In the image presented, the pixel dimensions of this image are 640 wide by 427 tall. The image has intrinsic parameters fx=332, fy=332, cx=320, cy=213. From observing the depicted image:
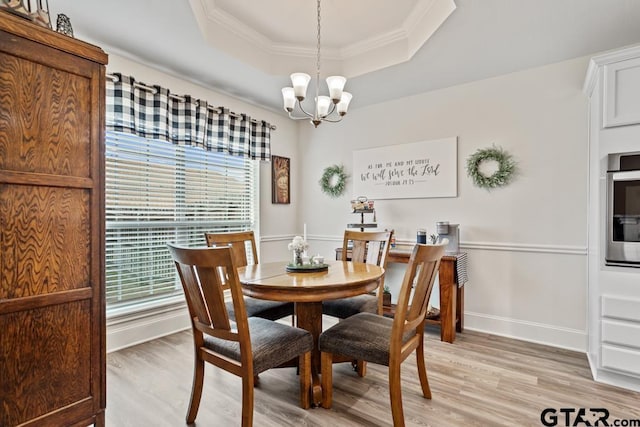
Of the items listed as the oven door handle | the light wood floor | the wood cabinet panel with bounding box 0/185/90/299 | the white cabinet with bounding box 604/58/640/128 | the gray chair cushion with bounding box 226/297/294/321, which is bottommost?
the light wood floor

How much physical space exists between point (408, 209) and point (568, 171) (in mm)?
1449

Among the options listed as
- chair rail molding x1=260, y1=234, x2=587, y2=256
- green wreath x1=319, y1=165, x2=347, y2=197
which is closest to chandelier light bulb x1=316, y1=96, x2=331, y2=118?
green wreath x1=319, y1=165, x2=347, y2=197

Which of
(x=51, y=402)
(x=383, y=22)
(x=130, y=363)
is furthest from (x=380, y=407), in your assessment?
(x=383, y=22)

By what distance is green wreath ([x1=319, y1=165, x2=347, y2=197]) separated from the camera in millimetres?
4152

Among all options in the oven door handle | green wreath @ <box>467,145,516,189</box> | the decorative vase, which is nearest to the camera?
the oven door handle

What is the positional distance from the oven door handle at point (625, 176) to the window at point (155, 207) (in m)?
3.38

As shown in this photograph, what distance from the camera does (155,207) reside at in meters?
3.10

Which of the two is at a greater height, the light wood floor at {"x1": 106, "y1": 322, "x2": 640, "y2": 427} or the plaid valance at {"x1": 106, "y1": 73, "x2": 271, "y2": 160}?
the plaid valance at {"x1": 106, "y1": 73, "x2": 271, "y2": 160}

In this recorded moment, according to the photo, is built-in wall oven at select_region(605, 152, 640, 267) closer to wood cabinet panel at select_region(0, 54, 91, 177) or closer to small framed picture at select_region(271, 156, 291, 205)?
wood cabinet panel at select_region(0, 54, 91, 177)

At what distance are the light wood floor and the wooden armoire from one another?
588 millimetres

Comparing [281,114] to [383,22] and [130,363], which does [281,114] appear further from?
[130,363]

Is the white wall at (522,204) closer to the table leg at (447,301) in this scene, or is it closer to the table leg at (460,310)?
the table leg at (460,310)

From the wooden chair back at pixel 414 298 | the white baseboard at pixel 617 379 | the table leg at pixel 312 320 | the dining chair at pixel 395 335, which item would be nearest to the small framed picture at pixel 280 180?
the table leg at pixel 312 320

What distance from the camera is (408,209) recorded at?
3668mm
